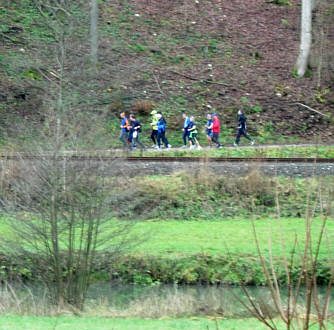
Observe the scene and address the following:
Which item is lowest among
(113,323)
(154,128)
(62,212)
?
(113,323)

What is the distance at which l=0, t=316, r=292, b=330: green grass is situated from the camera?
10.2m

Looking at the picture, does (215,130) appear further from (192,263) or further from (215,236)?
(192,263)

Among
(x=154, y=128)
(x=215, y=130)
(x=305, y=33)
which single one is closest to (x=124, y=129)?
(x=154, y=128)

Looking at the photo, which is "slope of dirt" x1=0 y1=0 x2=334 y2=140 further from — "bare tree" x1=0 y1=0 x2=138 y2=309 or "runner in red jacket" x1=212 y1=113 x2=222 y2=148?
"bare tree" x1=0 y1=0 x2=138 y2=309

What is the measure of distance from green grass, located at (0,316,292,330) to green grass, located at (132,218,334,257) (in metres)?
4.86

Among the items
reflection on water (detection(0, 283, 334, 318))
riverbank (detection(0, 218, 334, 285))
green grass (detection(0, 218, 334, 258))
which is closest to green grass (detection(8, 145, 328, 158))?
green grass (detection(0, 218, 334, 258))

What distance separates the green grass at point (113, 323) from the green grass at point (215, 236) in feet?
16.0

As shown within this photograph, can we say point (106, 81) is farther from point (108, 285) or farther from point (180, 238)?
point (108, 285)

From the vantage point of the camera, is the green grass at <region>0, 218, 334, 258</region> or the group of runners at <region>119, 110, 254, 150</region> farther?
the group of runners at <region>119, 110, 254, 150</region>

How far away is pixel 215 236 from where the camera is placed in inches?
722

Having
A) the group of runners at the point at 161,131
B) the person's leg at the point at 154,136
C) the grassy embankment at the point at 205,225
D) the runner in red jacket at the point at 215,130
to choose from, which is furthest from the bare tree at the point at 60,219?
the runner in red jacket at the point at 215,130

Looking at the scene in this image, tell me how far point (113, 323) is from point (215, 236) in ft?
25.9

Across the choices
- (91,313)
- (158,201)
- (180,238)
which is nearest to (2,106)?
(158,201)

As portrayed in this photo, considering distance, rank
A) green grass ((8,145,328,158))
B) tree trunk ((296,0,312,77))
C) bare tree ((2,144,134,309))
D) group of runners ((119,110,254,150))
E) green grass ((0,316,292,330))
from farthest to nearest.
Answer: tree trunk ((296,0,312,77)) < group of runners ((119,110,254,150)) < green grass ((8,145,328,158)) < bare tree ((2,144,134,309)) < green grass ((0,316,292,330))
